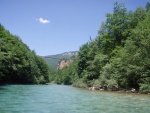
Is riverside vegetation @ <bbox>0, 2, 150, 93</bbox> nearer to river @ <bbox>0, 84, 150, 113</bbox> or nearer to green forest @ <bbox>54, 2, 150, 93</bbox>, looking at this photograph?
green forest @ <bbox>54, 2, 150, 93</bbox>

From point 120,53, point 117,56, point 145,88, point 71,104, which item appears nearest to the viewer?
point 71,104

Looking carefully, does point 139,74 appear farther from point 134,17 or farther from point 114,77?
point 134,17

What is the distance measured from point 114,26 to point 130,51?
16.4 metres

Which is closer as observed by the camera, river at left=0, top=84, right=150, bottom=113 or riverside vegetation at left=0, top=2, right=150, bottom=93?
river at left=0, top=84, right=150, bottom=113

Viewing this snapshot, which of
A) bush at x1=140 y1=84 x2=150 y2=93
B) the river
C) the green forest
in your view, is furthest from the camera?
the green forest

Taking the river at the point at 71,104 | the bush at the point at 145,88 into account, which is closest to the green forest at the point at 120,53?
the bush at the point at 145,88

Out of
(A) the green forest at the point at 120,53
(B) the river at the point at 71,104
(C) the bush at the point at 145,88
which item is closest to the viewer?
(B) the river at the point at 71,104

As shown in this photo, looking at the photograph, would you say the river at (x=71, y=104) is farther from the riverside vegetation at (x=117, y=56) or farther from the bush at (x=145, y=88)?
the riverside vegetation at (x=117, y=56)

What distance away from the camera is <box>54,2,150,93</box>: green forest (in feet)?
129

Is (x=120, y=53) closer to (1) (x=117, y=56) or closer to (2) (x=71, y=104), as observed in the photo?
(1) (x=117, y=56)

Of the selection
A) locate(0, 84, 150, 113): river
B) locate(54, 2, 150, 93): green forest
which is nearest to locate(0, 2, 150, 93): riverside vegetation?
locate(54, 2, 150, 93): green forest

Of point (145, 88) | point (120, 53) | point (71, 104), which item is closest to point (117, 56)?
point (120, 53)

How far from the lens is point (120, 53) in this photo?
→ 1881 inches

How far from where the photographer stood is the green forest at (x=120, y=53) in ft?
129
